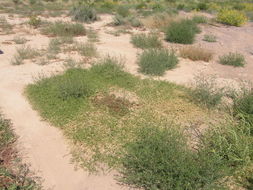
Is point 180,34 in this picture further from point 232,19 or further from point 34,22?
point 34,22

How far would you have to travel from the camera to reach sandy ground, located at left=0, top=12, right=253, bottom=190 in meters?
3.50

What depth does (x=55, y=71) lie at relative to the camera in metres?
6.96

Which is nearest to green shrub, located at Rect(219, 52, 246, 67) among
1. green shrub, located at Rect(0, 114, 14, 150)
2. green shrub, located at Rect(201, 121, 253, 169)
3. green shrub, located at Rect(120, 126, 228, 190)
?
green shrub, located at Rect(201, 121, 253, 169)

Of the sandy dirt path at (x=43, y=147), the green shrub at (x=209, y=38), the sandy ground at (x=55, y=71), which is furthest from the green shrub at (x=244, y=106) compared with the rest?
the green shrub at (x=209, y=38)

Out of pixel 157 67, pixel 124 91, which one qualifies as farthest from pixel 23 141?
pixel 157 67

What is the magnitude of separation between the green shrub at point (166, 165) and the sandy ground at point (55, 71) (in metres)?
0.35

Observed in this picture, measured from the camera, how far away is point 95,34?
11078 mm

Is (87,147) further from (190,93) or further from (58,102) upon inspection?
(190,93)

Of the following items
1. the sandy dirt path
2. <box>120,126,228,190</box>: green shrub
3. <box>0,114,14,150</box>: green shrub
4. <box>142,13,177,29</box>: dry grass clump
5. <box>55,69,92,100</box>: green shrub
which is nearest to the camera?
<box>120,126,228,190</box>: green shrub

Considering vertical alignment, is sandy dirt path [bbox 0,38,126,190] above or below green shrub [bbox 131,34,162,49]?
below

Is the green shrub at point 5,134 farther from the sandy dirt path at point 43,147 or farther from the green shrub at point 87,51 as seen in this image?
the green shrub at point 87,51

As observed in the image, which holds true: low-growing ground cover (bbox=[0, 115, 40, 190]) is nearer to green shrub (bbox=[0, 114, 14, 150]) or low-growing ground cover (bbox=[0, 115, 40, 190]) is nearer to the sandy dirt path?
green shrub (bbox=[0, 114, 14, 150])

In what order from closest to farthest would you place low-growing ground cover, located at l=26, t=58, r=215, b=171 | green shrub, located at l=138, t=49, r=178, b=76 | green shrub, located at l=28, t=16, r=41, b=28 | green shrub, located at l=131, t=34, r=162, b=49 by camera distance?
low-growing ground cover, located at l=26, t=58, r=215, b=171
green shrub, located at l=138, t=49, r=178, b=76
green shrub, located at l=131, t=34, r=162, b=49
green shrub, located at l=28, t=16, r=41, b=28

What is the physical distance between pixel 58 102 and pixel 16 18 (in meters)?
11.7
